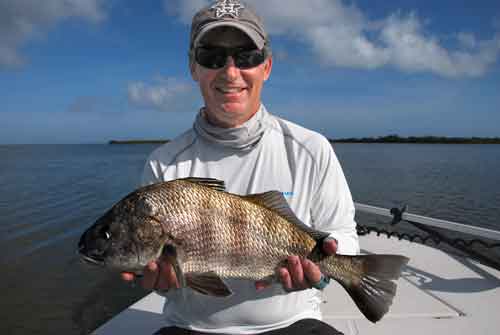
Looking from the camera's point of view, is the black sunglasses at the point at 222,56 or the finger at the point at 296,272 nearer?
the finger at the point at 296,272

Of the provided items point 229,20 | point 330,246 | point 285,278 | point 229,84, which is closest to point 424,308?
point 330,246

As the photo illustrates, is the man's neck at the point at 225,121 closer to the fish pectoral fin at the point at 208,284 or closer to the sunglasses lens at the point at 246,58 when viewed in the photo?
the sunglasses lens at the point at 246,58

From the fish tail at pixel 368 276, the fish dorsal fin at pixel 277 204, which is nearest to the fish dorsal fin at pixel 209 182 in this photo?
the fish dorsal fin at pixel 277 204

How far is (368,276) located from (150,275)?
1621 millimetres

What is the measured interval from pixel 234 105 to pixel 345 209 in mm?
1373

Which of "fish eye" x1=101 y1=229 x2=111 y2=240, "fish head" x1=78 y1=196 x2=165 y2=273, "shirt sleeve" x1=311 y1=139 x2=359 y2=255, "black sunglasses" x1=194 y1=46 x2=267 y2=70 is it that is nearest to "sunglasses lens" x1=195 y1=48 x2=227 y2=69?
"black sunglasses" x1=194 y1=46 x2=267 y2=70

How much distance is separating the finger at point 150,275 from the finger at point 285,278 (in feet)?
2.96

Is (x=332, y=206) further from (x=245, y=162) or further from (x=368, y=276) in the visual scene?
(x=245, y=162)

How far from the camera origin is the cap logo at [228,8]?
3.08m

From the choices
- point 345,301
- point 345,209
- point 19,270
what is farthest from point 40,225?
point 345,209

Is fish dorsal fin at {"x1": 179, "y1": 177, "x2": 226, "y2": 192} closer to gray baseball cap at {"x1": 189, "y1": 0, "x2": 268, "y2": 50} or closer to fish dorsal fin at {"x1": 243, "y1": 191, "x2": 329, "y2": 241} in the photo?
fish dorsal fin at {"x1": 243, "y1": 191, "x2": 329, "y2": 241}

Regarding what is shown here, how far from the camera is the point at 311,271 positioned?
8.36 ft

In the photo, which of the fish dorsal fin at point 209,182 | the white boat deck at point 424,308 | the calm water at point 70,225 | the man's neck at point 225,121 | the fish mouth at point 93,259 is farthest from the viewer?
the calm water at point 70,225

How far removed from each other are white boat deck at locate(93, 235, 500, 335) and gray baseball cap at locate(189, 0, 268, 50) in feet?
10.6
